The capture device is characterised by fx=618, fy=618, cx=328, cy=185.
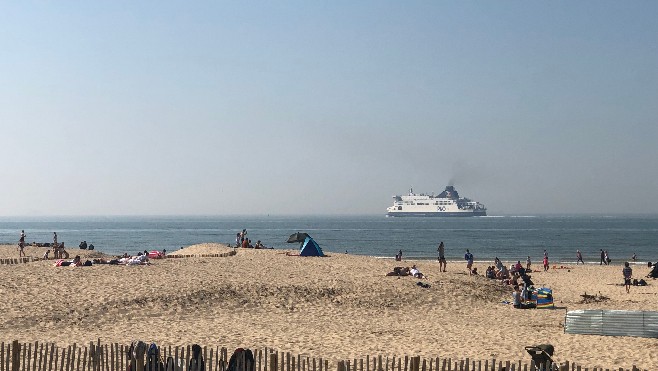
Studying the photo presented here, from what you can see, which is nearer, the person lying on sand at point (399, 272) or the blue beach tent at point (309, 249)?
the person lying on sand at point (399, 272)

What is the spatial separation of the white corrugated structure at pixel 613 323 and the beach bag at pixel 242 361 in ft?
37.0

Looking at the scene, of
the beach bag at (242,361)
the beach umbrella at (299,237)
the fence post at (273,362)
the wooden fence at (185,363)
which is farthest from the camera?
the beach umbrella at (299,237)

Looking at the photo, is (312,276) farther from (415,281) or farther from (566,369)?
(566,369)

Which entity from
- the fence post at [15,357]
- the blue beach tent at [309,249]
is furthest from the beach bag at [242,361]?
the blue beach tent at [309,249]

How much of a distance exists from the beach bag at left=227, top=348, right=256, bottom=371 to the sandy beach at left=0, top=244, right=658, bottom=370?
12.8 ft

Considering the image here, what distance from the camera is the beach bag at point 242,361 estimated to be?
1110cm

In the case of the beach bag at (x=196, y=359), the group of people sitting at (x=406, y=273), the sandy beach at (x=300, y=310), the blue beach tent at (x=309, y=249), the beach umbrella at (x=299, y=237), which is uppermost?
the beach umbrella at (x=299, y=237)

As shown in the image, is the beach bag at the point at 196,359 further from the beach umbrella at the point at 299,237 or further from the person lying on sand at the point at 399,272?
the beach umbrella at the point at 299,237

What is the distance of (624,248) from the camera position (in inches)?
3061

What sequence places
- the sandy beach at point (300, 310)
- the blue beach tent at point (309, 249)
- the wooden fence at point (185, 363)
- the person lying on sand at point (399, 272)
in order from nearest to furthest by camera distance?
the wooden fence at point (185, 363) < the sandy beach at point (300, 310) < the person lying on sand at point (399, 272) < the blue beach tent at point (309, 249)

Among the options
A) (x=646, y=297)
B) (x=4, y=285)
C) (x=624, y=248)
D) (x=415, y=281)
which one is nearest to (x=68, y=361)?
(x=4, y=285)

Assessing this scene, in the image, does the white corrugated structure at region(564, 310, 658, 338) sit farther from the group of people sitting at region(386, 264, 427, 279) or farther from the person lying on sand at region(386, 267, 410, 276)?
the person lying on sand at region(386, 267, 410, 276)

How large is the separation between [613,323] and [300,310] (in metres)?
9.95

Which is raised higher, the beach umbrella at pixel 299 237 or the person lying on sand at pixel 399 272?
the beach umbrella at pixel 299 237
